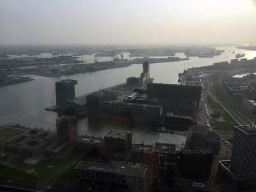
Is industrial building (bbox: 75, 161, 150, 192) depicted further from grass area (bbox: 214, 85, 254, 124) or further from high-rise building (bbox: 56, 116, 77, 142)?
grass area (bbox: 214, 85, 254, 124)

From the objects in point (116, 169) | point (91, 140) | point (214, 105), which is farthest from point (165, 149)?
point (214, 105)

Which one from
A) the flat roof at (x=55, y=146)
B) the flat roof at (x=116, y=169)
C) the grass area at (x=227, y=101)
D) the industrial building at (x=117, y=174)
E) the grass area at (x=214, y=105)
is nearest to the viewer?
the industrial building at (x=117, y=174)

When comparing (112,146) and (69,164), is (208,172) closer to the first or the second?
(112,146)

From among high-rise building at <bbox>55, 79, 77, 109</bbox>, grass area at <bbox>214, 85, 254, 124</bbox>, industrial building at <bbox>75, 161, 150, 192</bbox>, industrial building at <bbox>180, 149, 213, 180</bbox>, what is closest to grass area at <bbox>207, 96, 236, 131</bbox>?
grass area at <bbox>214, 85, 254, 124</bbox>

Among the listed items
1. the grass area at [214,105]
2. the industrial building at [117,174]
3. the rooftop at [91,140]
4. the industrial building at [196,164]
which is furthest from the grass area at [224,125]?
the industrial building at [117,174]

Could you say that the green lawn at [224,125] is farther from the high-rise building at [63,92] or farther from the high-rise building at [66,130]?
the high-rise building at [63,92]

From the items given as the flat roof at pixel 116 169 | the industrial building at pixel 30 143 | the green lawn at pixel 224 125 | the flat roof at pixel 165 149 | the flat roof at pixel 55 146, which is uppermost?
the flat roof at pixel 165 149

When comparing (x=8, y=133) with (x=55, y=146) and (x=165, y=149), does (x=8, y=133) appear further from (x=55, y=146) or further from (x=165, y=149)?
(x=165, y=149)
